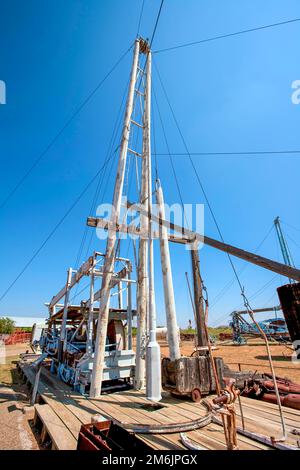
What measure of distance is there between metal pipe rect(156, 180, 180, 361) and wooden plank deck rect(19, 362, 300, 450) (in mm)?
1489

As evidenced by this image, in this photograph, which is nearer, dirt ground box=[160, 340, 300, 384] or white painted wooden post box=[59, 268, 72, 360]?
white painted wooden post box=[59, 268, 72, 360]

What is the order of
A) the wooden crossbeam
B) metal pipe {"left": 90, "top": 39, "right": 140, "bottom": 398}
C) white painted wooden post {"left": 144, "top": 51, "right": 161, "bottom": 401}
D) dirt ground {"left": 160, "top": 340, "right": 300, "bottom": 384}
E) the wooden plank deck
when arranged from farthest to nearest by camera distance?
dirt ground {"left": 160, "top": 340, "right": 300, "bottom": 384} → metal pipe {"left": 90, "top": 39, "right": 140, "bottom": 398} → white painted wooden post {"left": 144, "top": 51, "right": 161, "bottom": 401} → the wooden plank deck → the wooden crossbeam

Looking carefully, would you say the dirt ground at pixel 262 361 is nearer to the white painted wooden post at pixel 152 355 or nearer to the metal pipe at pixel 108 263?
the white painted wooden post at pixel 152 355

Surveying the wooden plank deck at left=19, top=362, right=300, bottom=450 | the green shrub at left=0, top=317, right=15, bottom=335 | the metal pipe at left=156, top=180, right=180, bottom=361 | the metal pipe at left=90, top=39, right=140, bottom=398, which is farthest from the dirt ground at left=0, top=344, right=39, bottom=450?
the green shrub at left=0, top=317, right=15, bottom=335

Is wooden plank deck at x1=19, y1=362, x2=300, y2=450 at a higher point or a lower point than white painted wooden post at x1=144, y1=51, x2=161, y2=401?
lower

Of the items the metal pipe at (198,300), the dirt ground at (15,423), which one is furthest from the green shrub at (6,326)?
the metal pipe at (198,300)

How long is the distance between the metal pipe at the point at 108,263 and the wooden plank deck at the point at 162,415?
76 centimetres

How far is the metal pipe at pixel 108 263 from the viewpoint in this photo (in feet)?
24.0

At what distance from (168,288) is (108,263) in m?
2.30

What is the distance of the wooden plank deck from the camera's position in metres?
4.11

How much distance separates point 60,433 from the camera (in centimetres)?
466

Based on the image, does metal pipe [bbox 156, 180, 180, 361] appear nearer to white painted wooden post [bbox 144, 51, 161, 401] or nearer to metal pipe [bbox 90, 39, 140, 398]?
white painted wooden post [bbox 144, 51, 161, 401]
